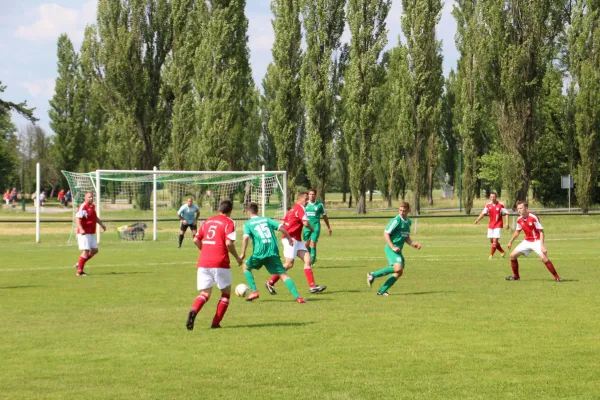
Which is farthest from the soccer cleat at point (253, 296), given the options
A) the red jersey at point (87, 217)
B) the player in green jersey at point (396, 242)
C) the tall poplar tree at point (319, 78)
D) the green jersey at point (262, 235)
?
the tall poplar tree at point (319, 78)

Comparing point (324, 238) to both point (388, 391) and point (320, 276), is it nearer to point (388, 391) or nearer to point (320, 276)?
point (320, 276)

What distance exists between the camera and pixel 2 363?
32.9ft

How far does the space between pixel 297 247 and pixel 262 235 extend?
3345mm

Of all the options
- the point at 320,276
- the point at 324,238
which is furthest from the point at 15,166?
the point at 320,276

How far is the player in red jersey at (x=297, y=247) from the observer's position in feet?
56.3

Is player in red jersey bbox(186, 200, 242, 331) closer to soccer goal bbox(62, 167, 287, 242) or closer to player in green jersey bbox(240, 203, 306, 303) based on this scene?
player in green jersey bbox(240, 203, 306, 303)

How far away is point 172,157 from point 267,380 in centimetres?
5040

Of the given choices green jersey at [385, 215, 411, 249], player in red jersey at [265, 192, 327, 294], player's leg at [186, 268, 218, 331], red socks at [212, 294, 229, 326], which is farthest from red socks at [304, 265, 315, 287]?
player's leg at [186, 268, 218, 331]

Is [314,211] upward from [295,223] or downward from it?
upward

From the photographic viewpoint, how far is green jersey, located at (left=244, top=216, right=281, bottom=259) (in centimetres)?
1510

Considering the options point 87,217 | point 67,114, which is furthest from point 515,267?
point 67,114

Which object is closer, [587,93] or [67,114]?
[587,93]

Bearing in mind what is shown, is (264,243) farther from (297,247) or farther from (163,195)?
(163,195)

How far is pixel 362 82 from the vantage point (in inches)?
2138
